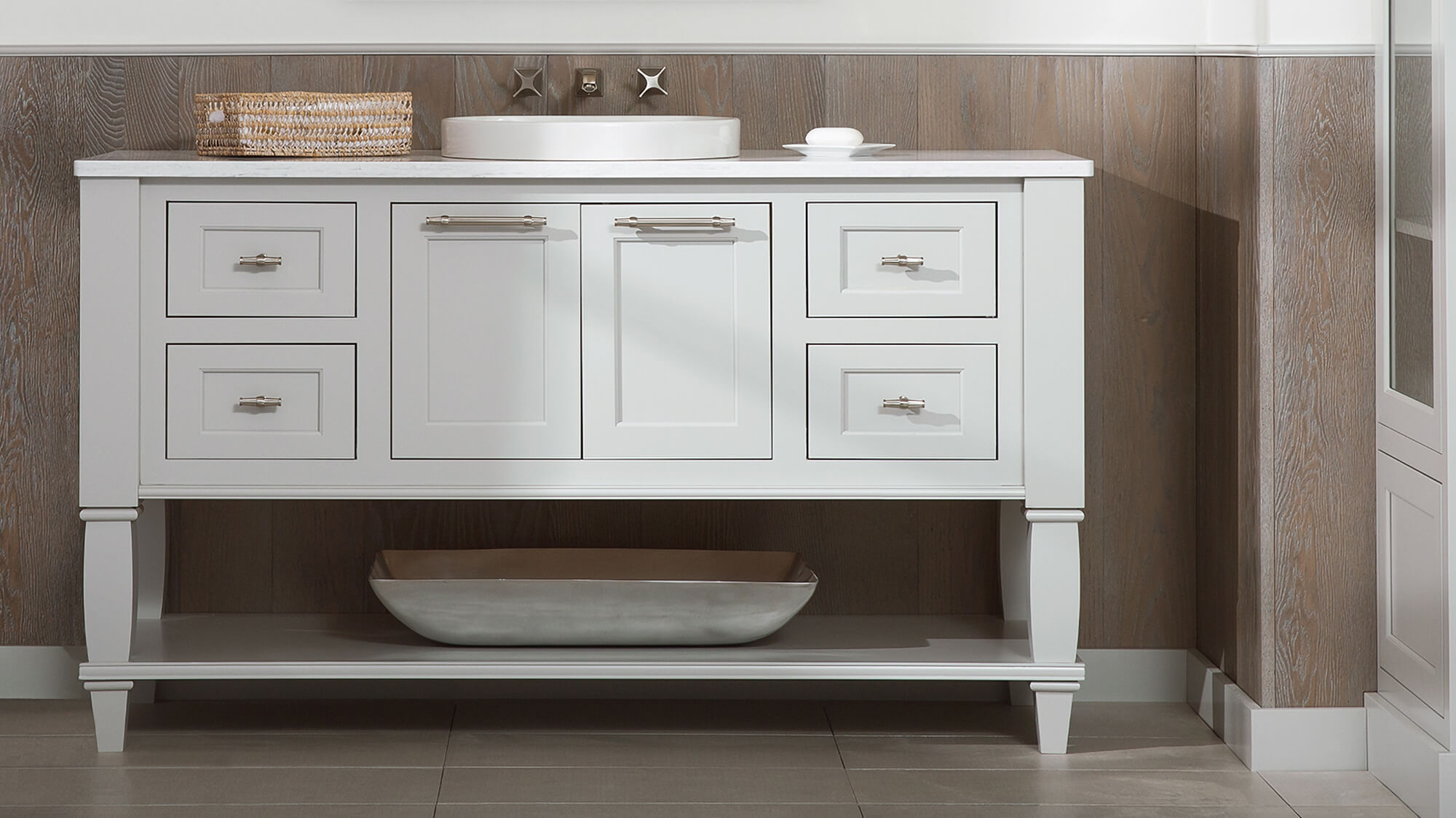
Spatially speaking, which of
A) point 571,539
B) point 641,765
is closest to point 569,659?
point 641,765

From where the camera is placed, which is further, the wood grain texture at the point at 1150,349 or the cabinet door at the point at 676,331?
the wood grain texture at the point at 1150,349

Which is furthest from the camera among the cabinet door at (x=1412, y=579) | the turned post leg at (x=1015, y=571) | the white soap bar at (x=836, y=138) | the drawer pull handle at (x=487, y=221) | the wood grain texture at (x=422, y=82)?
the wood grain texture at (x=422, y=82)

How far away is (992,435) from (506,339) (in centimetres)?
69

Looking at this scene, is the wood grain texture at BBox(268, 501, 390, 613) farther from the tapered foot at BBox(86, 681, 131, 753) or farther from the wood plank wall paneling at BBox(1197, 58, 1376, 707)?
the wood plank wall paneling at BBox(1197, 58, 1376, 707)

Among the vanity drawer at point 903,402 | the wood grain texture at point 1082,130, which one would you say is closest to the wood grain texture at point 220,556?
the vanity drawer at point 903,402

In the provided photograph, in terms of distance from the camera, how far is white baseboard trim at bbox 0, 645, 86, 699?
2482mm

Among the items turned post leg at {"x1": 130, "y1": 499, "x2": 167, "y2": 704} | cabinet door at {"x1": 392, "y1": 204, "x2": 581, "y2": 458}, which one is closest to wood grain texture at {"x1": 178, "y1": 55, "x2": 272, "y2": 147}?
cabinet door at {"x1": 392, "y1": 204, "x2": 581, "y2": 458}

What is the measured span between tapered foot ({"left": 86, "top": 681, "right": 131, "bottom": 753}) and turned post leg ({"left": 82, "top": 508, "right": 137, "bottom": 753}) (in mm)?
11

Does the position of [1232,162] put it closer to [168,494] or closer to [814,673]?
[814,673]

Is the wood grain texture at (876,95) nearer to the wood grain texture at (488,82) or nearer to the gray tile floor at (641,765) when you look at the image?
the wood grain texture at (488,82)

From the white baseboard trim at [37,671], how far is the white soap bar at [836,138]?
1467 mm

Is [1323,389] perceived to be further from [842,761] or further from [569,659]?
[569,659]

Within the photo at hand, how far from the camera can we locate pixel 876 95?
8.04ft

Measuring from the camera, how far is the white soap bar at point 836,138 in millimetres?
2168
